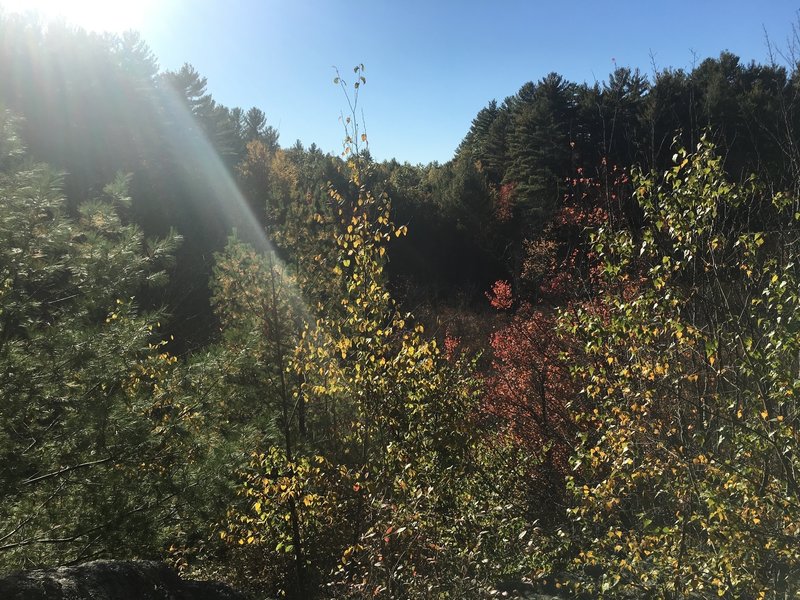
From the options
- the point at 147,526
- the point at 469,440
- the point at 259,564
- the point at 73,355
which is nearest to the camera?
the point at 73,355

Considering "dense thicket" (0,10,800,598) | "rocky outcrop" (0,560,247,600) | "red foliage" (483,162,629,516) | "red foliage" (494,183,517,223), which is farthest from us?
"red foliage" (494,183,517,223)

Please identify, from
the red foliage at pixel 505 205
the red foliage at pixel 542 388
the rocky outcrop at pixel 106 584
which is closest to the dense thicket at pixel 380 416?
the rocky outcrop at pixel 106 584

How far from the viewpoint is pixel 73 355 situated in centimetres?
411

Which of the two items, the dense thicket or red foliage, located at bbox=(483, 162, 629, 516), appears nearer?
the dense thicket

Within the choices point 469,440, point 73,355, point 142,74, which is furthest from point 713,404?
point 142,74

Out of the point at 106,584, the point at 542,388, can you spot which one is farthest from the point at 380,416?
the point at 542,388

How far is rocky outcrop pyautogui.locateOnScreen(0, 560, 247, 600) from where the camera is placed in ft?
10.1

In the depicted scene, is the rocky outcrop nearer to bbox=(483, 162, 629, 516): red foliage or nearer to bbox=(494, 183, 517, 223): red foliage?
bbox=(483, 162, 629, 516): red foliage

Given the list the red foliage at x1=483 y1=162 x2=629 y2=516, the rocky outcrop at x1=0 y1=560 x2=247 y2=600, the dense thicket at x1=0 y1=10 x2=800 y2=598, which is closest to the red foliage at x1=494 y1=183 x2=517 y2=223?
the red foliage at x1=483 y1=162 x2=629 y2=516

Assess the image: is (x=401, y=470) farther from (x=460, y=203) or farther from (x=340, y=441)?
(x=460, y=203)

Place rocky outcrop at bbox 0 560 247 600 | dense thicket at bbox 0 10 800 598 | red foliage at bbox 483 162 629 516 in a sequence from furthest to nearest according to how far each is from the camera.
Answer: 1. red foliage at bbox 483 162 629 516
2. dense thicket at bbox 0 10 800 598
3. rocky outcrop at bbox 0 560 247 600

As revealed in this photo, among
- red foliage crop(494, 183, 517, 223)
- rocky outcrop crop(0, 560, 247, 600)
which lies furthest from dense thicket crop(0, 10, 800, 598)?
red foliage crop(494, 183, 517, 223)

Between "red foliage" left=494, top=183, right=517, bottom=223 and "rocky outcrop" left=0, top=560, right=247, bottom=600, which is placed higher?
"red foliage" left=494, top=183, right=517, bottom=223

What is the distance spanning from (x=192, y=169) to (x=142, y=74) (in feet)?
18.0
